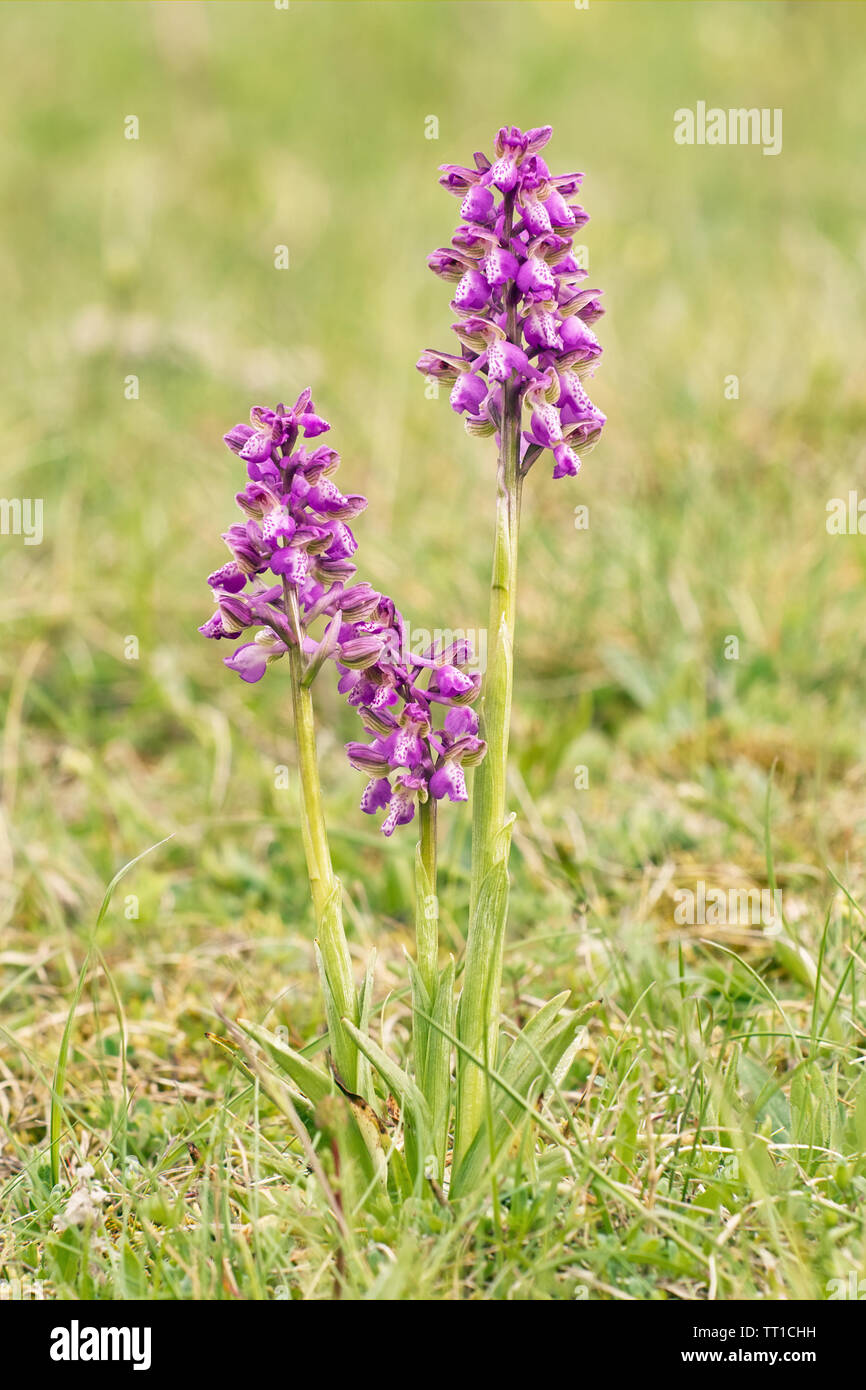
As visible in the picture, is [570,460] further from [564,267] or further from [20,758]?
[20,758]

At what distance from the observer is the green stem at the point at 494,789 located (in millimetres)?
2289

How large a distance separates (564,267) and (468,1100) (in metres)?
1.60

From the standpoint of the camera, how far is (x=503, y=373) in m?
2.19

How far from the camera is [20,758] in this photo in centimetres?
469

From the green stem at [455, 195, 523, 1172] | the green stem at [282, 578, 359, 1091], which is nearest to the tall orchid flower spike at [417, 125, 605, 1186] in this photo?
the green stem at [455, 195, 523, 1172]

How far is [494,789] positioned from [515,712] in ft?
8.23

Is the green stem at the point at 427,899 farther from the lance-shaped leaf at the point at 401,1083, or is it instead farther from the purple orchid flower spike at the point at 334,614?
the lance-shaped leaf at the point at 401,1083

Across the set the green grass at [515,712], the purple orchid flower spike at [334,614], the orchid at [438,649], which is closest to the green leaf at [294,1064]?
the orchid at [438,649]

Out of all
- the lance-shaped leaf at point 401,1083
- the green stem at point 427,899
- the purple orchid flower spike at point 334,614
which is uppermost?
the purple orchid flower spike at point 334,614

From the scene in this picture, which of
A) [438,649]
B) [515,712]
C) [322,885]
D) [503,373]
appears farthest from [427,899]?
[515,712]

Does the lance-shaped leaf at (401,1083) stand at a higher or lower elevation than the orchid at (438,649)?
lower

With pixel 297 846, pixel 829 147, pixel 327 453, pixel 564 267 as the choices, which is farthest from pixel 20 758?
pixel 829 147

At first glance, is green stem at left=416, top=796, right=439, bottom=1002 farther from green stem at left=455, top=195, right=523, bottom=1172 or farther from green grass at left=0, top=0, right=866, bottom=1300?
green grass at left=0, top=0, right=866, bottom=1300

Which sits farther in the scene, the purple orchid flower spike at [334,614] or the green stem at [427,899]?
the green stem at [427,899]
